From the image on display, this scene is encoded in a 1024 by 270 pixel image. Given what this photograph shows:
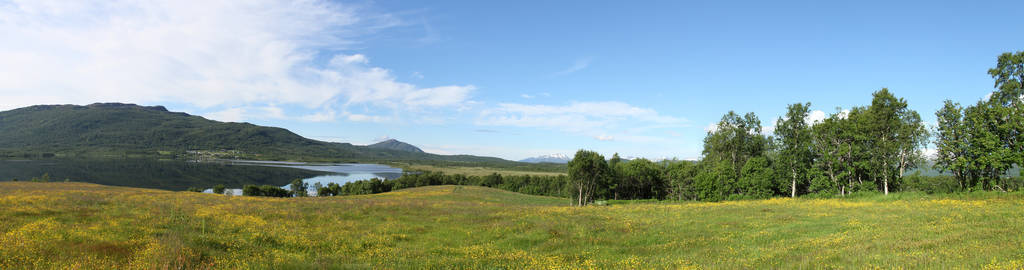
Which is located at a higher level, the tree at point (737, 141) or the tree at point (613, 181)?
the tree at point (737, 141)

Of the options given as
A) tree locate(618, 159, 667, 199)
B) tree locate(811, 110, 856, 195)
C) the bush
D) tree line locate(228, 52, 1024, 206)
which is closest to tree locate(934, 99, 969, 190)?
tree line locate(228, 52, 1024, 206)

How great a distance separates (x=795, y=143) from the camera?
52344 mm

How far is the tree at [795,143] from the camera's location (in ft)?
170

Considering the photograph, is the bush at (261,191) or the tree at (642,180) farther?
the bush at (261,191)

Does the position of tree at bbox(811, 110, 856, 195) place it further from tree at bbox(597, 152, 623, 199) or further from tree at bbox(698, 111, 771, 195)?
tree at bbox(597, 152, 623, 199)

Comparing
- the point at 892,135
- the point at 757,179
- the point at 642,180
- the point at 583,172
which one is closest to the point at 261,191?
the point at 583,172

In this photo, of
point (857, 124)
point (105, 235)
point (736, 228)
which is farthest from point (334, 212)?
point (857, 124)

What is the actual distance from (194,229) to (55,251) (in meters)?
6.33

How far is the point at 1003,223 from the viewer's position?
47.5 feet

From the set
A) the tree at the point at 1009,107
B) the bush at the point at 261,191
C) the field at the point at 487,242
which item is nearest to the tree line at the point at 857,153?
the tree at the point at 1009,107

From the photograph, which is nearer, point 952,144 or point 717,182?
point 952,144

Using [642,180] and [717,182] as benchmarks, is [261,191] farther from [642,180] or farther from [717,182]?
[717,182]

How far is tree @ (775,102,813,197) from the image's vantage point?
170ft

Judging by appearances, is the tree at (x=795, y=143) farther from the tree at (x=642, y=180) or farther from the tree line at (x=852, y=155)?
the tree at (x=642, y=180)
